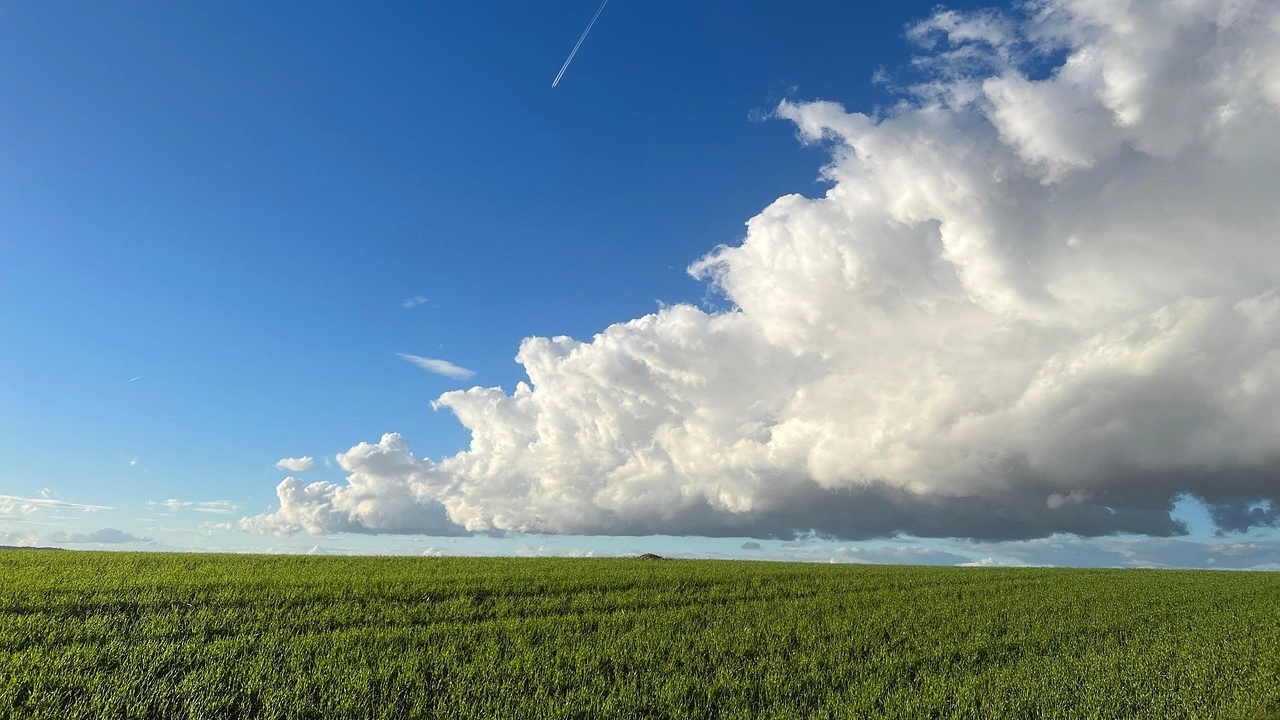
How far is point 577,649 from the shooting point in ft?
57.9

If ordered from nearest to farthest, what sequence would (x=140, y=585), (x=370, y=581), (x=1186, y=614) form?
(x=140, y=585), (x=370, y=581), (x=1186, y=614)

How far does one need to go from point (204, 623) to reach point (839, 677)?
681 inches

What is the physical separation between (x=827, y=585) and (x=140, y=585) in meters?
30.5

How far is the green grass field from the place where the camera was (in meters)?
13.2

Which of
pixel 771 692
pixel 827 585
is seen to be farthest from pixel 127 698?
pixel 827 585

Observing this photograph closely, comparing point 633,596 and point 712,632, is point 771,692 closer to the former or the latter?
point 712,632

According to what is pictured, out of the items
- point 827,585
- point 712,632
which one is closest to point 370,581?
point 712,632

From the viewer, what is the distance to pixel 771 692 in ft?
46.7

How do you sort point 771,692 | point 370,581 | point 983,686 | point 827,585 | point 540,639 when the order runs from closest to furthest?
point 771,692, point 983,686, point 540,639, point 370,581, point 827,585

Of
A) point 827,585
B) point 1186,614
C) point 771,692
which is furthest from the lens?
point 827,585

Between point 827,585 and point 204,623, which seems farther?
point 827,585

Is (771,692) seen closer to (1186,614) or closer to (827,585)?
(827,585)

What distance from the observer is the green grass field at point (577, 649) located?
13.2m

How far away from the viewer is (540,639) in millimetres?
19172
